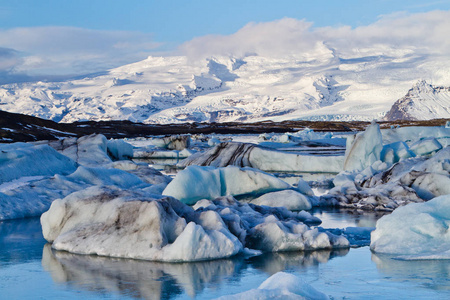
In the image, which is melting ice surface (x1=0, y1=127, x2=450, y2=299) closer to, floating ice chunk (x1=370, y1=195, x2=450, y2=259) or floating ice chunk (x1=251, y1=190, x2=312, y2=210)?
floating ice chunk (x1=370, y1=195, x2=450, y2=259)

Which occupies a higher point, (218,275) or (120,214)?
(120,214)

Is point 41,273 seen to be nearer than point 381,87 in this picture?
Yes

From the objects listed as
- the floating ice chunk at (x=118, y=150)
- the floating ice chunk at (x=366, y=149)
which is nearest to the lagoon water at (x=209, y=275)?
the floating ice chunk at (x=366, y=149)

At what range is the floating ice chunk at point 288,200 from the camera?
1087 centimetres

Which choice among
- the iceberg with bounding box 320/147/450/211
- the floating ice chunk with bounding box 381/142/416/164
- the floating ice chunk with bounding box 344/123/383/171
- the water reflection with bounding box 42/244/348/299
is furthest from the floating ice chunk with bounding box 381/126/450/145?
the water reflection with bounding box 42/244/348/299

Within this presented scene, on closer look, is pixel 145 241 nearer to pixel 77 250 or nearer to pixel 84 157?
pixel 77 250

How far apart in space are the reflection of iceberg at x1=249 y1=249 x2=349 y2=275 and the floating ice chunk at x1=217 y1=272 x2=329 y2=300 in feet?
4.46

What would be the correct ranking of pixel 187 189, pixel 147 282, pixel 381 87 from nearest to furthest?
pixel 147 282 → pixel 187 189 → pixel 381 87

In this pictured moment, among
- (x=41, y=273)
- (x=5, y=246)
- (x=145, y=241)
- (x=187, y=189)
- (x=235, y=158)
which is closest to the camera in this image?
(x=41, y=273)

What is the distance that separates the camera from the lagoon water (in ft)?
17.6

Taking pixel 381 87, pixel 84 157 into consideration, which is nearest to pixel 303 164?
pixel 84 157

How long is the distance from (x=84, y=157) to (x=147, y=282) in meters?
15.9

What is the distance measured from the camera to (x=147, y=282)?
5.75m

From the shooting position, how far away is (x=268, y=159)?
20484 millimetres
